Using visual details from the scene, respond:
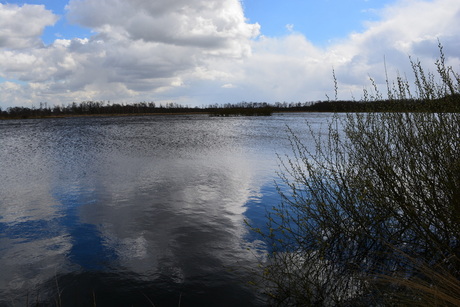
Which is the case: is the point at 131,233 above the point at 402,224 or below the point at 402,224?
below

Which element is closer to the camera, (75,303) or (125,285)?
(75,303)

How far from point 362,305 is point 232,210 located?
261 inches

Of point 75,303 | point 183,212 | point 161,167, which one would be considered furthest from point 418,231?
point 161,167

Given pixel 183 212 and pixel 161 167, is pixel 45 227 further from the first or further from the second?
pixel 161 167

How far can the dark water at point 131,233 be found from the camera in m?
6.66

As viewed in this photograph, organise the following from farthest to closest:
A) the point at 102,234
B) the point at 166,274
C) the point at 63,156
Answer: the point at 63,156, the point at 102,234, the point at 166,274

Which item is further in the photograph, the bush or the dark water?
the dark water

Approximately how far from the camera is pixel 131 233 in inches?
377

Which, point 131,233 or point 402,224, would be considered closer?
point 402,224

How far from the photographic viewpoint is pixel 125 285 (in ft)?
22.5

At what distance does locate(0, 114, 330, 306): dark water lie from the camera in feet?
21.9

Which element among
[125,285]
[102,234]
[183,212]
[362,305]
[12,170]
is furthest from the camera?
[12,170]

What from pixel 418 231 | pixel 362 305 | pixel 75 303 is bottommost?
pixel 75 303

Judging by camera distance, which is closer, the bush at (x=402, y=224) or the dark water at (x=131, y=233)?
the bush at (x=402, y=224)
